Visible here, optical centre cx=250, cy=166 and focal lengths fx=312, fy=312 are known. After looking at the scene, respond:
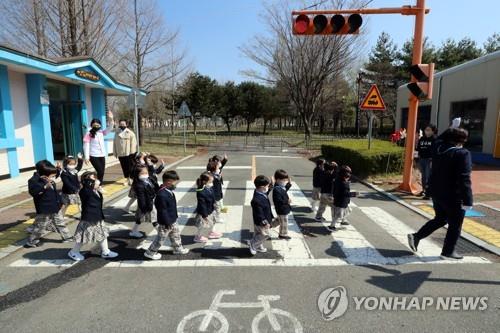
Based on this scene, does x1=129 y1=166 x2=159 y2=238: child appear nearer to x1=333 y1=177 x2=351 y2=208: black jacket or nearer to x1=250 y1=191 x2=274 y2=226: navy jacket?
x1=250 y1=191 x2=274 y2=226: navy jacket

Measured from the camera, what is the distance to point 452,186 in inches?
160

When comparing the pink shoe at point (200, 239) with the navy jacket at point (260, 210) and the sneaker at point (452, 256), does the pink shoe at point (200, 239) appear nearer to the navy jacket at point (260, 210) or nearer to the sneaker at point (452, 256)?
the navy jacket at point (260, 210)

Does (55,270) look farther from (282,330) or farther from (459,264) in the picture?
(459,264)

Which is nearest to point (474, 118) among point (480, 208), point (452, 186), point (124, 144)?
point (480, 208)

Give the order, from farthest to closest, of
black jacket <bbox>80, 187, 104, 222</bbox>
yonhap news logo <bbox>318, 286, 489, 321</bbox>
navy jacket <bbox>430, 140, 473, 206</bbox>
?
1. black jacket <bbox>80, 187, 104, 222</bbox>
2. navy jacket <bbox>430, 140, 473, 206</bbox>
3. yonhap news logo <bbox>318, 286, 489, 321</bbox>

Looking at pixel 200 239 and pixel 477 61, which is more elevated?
pixel 477 61

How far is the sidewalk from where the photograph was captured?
5.03m

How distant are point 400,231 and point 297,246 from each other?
79.9 inches

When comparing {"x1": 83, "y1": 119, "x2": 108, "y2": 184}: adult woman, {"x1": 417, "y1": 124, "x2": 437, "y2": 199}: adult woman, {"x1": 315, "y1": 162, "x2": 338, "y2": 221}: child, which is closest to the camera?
{"x1": 315, "y1": 162, "x2": 338, "y2": 221}: child

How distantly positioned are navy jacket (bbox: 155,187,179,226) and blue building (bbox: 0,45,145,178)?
267 inches

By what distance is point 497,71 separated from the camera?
1239 centimetres

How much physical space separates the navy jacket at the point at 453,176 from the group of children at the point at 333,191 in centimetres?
131

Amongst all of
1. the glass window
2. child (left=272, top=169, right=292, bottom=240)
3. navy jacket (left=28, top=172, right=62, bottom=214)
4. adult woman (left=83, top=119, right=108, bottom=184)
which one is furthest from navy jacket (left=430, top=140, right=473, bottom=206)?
the glass window

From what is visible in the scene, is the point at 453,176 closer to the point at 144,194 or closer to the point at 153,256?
the point at 153,256
